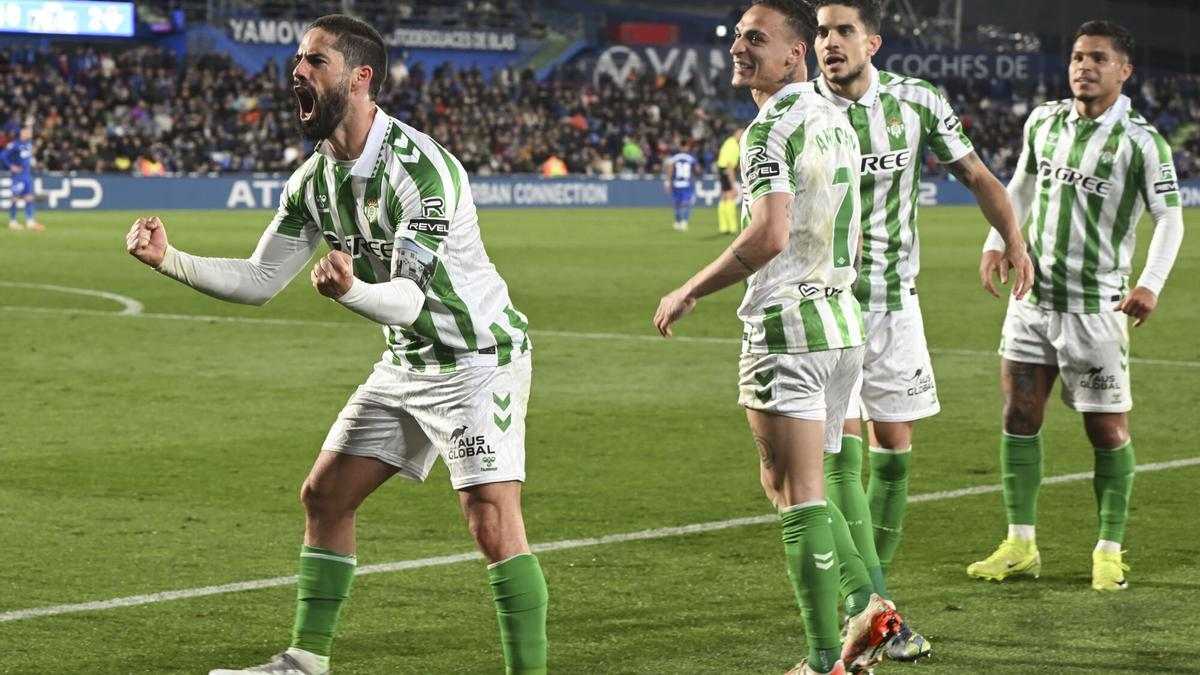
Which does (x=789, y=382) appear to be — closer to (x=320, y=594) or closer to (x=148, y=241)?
(x=320, y=594)

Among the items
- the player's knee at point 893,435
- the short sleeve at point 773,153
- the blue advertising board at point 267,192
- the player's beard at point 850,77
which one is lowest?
the blue advertising board at point 267,192

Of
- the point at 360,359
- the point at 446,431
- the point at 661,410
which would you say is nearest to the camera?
the point at 446,431

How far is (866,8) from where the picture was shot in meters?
5.80

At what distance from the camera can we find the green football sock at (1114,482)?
696 cm

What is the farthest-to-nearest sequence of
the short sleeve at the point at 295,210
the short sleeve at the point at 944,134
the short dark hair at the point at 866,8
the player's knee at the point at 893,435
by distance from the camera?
the player's knee at the point at 893,435, the short sleeve at the point at 944,134, the short dark hair at the point at 866,8, the short sleeve at the point at 295,210

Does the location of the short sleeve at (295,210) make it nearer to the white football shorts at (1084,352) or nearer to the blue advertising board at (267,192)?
the white football shorts at (1084,352)

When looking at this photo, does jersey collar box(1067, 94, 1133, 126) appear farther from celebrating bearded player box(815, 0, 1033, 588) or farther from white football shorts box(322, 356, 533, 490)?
white football shorts box(322, 356, 533, 490)

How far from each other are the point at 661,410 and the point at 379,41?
6.96m

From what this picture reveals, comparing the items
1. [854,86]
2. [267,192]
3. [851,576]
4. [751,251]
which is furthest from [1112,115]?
[267,192]

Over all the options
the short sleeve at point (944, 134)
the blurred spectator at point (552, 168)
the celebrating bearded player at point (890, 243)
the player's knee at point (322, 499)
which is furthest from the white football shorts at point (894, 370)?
the blurred spectator at point (552, 168)

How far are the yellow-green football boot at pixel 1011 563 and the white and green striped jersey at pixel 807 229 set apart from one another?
1.95 m

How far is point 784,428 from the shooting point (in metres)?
5.20

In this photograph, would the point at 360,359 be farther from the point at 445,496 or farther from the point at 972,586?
the point at 972,586

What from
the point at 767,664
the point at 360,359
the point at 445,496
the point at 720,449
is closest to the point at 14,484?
the point at 445,496
